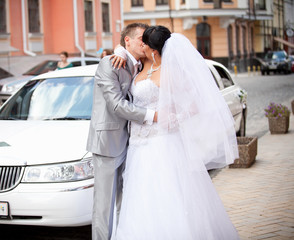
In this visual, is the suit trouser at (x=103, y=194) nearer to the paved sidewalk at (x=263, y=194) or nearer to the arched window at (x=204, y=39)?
the paved sidewalk at (x=263, y=194)

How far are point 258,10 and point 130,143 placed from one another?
4813 centimetres

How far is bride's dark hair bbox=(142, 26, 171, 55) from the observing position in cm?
387

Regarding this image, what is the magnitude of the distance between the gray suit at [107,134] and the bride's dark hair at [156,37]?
31 cm

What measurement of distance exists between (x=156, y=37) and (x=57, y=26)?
82.5 ft

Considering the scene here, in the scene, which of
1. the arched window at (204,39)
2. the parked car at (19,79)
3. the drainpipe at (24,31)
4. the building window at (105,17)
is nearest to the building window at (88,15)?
the building window at (105,17)

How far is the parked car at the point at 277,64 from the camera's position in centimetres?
3601

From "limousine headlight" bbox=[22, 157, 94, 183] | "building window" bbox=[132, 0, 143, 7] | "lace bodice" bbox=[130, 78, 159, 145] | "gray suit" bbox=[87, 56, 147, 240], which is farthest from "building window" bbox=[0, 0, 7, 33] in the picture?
"lace bodice" bbox=[130, 78, 159, 145]

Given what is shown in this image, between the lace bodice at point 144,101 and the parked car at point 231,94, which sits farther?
the parked car at point 231,94

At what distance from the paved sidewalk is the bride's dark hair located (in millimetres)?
1918

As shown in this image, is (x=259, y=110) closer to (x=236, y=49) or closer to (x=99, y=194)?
(x=99, y=194)

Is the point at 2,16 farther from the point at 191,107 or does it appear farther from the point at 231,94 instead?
the point at 191,107

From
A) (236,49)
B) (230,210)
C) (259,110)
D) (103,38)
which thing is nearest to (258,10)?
(236,49)

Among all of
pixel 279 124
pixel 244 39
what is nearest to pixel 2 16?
pixel 279 124

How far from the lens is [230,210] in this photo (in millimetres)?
5531
